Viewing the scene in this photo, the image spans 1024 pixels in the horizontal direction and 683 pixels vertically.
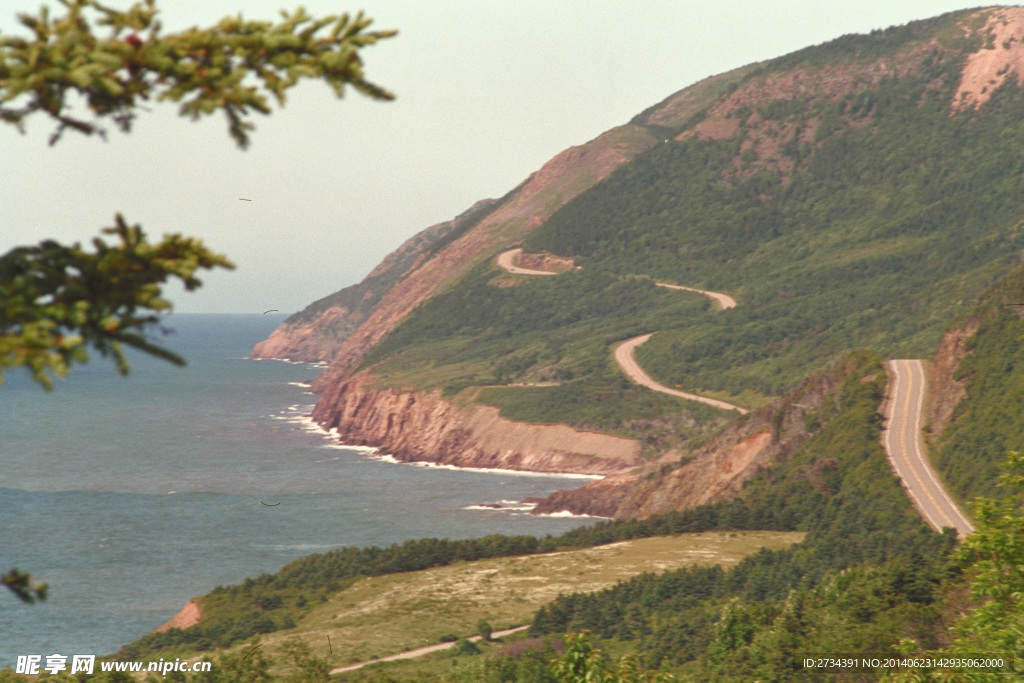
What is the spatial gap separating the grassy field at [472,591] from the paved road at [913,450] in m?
10.1

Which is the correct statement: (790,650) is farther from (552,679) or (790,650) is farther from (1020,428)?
(1020,428)

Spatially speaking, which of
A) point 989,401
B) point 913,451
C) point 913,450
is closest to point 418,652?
point 913,451

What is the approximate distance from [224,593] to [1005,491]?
57.3 metres

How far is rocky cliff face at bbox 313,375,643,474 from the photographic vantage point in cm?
16638

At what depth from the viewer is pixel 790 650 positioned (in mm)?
46375

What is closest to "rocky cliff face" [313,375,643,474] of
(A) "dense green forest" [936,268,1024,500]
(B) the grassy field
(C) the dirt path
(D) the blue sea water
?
(D) the blue sea water

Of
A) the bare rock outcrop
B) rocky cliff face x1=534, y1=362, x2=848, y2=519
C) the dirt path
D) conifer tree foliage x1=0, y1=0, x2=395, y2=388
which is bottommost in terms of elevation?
the bare rock outcrop

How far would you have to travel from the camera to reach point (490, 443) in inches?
6993

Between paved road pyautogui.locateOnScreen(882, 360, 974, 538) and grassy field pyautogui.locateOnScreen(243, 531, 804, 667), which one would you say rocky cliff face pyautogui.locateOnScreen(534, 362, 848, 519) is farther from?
grassy field pyautogui.locateOnScreen(243, 531, 804, 667)

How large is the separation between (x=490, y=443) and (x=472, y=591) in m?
98.5

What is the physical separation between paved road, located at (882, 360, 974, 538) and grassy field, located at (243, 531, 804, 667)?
1009 cm

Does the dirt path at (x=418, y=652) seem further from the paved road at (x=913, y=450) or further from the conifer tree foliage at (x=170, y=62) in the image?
the conifer tree foliage at (x=170, y=62)

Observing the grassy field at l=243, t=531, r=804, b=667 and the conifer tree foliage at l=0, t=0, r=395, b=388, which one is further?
the grassy field at l=243, t=531, r=804, b=667

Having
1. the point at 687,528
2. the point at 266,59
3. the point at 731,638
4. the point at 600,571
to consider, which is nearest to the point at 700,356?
the point at 687,528
